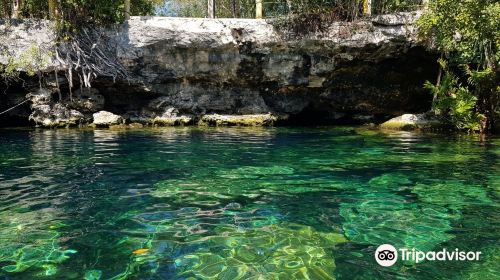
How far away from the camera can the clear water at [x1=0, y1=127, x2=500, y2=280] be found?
3.68 metres

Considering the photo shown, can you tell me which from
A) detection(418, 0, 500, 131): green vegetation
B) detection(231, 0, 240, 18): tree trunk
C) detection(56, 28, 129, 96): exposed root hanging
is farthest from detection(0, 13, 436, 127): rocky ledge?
detection(231, 0, 240, 18): tree trunk

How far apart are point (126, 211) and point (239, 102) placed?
1599 cm

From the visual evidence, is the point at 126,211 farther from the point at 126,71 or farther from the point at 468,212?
the point at 126,71

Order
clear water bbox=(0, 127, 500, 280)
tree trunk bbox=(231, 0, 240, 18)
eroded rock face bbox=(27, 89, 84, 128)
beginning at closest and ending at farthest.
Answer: clear water bbox=(0, 127, 500, 280) → eroded rock face bbox=(27, 89, 84, 128) → tree trunk bbox=(231, 0, 240, 18)

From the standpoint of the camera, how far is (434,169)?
818 cm

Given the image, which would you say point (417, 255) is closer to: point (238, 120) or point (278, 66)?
point (278, 66)

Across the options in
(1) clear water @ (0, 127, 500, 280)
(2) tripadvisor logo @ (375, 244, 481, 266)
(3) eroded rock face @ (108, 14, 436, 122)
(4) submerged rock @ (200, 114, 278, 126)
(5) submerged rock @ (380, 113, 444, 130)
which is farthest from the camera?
(4) submerged rock @ (200, 114, 278, 126)

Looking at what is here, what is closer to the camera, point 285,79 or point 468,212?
point 468,212

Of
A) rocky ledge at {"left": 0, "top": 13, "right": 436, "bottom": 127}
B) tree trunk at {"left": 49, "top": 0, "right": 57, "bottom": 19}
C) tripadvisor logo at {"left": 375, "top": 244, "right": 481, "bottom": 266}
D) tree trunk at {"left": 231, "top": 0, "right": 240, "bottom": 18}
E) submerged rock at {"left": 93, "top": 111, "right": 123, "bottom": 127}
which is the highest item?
tree trunk at {"left": 231, "top": 0, "right": 240, "bottom": 18}

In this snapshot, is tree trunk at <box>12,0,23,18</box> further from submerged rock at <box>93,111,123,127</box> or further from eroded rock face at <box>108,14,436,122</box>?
submerged rock at <box>93,111,123,127</box>

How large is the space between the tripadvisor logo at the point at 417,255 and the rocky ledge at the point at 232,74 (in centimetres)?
1554

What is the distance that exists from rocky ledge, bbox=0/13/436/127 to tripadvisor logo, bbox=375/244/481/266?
1554 cm

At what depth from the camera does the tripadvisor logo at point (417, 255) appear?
3.80 m

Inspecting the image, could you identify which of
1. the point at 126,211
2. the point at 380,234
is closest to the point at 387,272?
the point at 380,234
